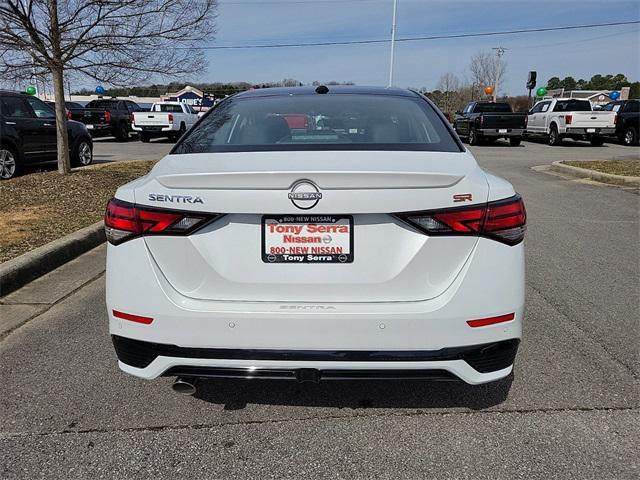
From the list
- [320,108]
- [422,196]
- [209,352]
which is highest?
[320,108]

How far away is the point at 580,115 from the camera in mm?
22734

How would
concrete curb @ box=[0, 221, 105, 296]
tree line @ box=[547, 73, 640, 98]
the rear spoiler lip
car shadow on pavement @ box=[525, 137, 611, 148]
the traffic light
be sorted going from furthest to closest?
tree line @ box=[547, 73, 640, 98], the traffic light, car shadow on pavement @ box=[525, 137, 611, 148], concrete curb @ box=[0, 221, 105, 296], the rear spoiler lip

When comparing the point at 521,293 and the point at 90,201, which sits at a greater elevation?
the point at 521,293

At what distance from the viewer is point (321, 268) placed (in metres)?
2.43

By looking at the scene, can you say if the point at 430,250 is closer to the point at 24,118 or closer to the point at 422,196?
the point at 422,196

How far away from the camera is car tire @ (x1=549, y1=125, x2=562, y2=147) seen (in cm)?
2398

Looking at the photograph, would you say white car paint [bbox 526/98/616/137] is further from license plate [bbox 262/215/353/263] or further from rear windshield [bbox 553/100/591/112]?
license plate [bbox 262/215/353/263]

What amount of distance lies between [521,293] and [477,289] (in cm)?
26

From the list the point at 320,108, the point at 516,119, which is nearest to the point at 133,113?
the point at 516,119

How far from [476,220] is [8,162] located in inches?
421

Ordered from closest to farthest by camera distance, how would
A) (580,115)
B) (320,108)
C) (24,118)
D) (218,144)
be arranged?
1. (218,144)
2. (320,108)
3. (24,118)
4. (580,115)

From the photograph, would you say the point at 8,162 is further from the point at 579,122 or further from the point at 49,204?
the point at 579,122

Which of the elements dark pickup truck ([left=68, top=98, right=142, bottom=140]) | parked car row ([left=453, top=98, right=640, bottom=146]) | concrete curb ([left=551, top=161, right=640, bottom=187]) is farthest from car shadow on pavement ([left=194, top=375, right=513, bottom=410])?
dark pickup truck ([left=68, top=98, right=142, bottom=140])

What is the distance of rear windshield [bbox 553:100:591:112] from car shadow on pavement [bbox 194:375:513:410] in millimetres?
23461
